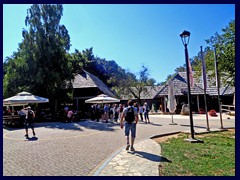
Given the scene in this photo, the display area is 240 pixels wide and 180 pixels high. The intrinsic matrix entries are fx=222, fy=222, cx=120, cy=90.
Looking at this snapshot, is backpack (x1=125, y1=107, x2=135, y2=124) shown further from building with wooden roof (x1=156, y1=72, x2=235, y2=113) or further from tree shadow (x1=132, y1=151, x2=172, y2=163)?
building with wooden roof (x1=156, y1=72, x2=235, y2=113)

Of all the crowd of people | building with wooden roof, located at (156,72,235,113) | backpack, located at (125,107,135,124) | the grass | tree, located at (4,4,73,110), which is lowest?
the grass

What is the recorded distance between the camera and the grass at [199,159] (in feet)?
17.8

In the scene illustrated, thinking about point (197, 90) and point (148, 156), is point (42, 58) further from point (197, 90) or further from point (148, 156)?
point (148, 156)

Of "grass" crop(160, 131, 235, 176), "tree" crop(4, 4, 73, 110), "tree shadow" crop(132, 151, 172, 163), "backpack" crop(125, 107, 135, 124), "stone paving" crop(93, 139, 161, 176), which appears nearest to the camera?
"stone paving" crop(93, 139, 161, 176)

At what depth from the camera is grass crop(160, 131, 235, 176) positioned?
5.43 metres

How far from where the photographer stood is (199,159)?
Answer: 21.6 ft

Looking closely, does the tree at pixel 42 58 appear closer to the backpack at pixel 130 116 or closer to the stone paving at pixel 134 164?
the backpack at pixel 130 116

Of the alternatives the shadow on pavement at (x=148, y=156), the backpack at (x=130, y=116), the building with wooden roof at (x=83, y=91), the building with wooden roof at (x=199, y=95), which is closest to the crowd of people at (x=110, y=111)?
the building with wooden roof at (x=83, y=91)

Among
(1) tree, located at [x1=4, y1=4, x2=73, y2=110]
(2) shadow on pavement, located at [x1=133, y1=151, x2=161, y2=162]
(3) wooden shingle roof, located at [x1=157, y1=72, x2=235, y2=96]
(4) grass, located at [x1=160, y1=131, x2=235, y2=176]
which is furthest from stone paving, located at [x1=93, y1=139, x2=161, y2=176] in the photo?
(3) wooden shingle roof, located at [x1=157, y1=72, x2=235, y2=96]

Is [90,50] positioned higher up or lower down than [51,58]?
higher up

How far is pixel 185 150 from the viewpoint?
775 cm
